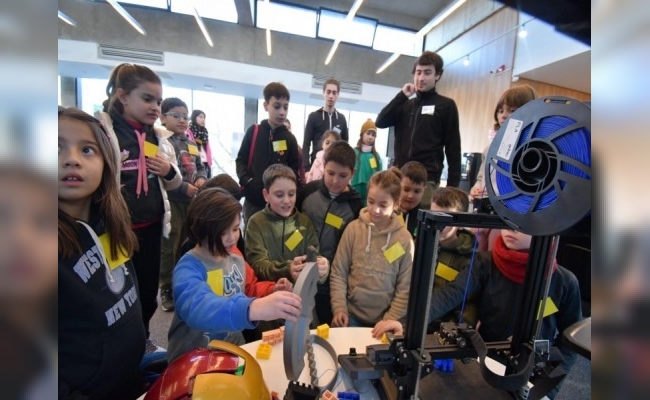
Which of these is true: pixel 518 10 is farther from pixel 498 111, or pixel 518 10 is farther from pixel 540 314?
pixel 540 314

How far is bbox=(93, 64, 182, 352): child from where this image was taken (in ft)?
4.68

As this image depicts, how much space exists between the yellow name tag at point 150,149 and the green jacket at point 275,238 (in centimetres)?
56

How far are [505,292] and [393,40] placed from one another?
701 centimetres

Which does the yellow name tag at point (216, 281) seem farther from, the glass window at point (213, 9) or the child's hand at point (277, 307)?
the glass window at point (213, 9)

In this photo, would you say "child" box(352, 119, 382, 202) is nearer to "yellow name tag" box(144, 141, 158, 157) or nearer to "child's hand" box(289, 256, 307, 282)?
"child's hand" box(289, 256, 307, 282)

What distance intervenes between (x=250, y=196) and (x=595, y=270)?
2.21m

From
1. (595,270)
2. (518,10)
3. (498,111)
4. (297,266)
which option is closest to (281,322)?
(297,266)

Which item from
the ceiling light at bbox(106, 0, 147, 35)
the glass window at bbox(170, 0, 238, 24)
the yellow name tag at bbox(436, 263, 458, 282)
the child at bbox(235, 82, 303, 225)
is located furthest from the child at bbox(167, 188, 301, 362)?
the glass window at bbox(170, 0, 238, 24)

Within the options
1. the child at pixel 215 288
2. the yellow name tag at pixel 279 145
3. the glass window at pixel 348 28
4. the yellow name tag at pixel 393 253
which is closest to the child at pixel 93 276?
the child at pixel 215 288

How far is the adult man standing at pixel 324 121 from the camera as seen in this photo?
343 cm

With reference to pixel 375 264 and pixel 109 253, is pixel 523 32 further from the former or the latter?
pixel 109 253

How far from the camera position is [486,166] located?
0.64 meters

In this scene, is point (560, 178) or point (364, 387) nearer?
point (560, 178)

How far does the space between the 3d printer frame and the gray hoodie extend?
0.76m
